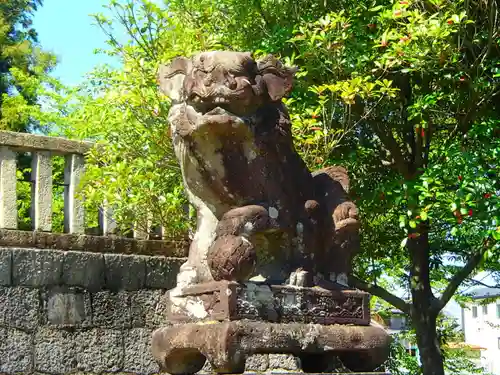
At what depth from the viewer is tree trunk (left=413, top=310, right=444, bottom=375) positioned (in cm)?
859

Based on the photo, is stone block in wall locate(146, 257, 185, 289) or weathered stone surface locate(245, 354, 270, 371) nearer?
weathered stone surface locate(245, 354, 270, 371)

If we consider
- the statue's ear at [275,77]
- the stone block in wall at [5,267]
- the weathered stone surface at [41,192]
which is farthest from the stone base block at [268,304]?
the weathered stone surface at [41,192]

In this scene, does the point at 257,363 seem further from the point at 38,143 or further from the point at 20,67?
the point at 20,67

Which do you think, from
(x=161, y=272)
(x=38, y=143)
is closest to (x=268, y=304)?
(x=161, y=272)

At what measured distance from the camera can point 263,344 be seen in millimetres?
3873

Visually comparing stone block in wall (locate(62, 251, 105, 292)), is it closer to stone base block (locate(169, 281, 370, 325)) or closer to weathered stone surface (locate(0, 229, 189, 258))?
weathered stone surface (locate(0, 229, 189, 258))

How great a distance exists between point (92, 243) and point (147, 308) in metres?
0.74

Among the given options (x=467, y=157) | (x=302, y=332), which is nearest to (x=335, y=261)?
(x=302, y=332)

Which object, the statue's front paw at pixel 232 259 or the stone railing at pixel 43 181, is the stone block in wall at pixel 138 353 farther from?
the statue's front paw at pixel 232 259

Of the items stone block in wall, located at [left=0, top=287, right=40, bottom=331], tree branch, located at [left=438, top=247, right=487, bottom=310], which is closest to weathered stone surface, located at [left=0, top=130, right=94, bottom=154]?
stone block in wall, located at [left=0, top=287, right=40, bottom=331]

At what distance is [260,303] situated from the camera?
13.1ft

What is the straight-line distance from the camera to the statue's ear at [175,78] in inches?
175

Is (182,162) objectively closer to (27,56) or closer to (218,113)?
(218,113)

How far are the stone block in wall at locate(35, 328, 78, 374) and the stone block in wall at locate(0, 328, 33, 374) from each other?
0.21ft
